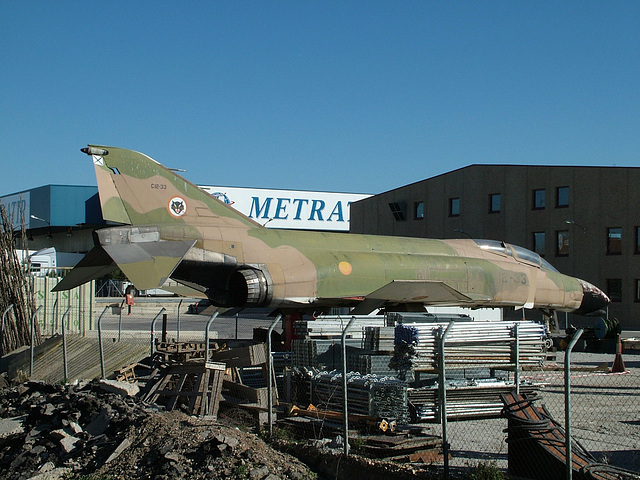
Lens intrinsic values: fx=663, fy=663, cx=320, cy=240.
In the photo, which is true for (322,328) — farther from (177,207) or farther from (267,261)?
(177,207)

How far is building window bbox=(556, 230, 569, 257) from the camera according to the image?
118ft

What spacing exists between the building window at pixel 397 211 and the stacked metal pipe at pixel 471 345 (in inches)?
1319

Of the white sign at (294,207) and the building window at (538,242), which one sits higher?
the white sign at (294,207)

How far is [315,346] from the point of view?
12.6m

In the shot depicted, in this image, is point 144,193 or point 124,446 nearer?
point 124,446

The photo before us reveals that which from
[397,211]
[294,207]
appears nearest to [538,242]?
[397,211]

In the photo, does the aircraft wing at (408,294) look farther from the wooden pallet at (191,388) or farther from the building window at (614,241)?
the building window at (614,241)

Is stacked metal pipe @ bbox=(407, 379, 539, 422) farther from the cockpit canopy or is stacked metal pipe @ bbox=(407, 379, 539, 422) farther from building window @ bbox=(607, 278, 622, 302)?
building window @ bbox=(607, 278, 622, 302)

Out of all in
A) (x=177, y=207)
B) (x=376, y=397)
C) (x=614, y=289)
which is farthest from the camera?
(x=614, y=289)

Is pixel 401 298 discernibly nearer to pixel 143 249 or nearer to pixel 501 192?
pixel 143 249

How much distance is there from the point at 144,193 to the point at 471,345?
936 cm

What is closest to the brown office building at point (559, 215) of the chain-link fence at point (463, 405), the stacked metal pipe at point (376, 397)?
the chain-link fence at point (463, 405)

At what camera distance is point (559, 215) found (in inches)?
1415

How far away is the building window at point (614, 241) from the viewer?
34.1m
